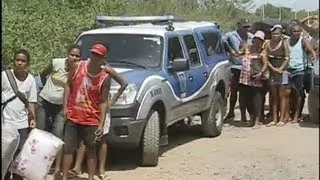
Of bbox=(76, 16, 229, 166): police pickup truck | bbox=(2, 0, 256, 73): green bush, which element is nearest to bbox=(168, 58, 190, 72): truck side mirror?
bbox=(76, 16, 229, 166): police pickup truck

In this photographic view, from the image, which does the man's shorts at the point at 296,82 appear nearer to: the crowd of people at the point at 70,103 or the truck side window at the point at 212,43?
the truck side window at the point at 212,43

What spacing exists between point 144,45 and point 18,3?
17.9 ft

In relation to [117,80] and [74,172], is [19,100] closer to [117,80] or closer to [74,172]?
[117,80]

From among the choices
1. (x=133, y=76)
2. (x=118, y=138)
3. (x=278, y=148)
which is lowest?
(x=278, y=148)

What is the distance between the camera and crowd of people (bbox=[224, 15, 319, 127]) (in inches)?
369

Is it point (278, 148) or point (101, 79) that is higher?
point (101, 79)

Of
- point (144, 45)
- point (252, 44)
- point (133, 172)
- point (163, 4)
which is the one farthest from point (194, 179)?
point (163, 4)

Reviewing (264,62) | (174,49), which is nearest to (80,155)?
(174,49)

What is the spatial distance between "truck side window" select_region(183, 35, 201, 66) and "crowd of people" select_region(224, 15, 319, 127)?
1040mm

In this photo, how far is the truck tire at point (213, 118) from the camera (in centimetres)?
982

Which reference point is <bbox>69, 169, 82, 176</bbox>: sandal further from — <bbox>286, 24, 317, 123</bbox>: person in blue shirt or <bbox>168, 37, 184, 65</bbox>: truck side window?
<bbox>286, 24, 317, 123</bbox>: person in blue shirt

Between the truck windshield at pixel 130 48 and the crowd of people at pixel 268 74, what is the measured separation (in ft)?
5.70

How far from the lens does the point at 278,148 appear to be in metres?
8.94

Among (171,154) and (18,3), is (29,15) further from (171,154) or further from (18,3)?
(171,154)
